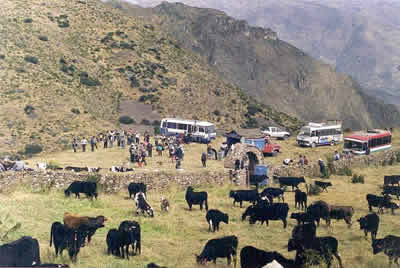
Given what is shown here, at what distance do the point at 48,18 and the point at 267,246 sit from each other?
262ft

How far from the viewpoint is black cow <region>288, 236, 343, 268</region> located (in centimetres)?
1574

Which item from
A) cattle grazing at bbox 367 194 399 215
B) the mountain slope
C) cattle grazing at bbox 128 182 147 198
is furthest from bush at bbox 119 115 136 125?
the mountain slope

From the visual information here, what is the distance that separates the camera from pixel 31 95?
59.2 metres

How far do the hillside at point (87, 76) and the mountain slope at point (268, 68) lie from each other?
58.9 m

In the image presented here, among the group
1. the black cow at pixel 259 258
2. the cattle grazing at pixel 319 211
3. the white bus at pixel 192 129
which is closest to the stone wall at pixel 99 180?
the cattle grazing at pixel 319 211

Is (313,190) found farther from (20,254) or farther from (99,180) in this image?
(20,254)

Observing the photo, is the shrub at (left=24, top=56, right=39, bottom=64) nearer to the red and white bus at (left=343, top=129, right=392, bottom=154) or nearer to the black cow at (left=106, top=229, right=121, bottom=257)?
the red and white bus at (left=343, top=129, right=392, bottom=154)

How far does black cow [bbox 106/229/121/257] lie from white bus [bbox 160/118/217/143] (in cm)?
3190

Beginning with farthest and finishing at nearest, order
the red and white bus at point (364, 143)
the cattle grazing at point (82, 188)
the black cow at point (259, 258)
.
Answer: the red and white bus at point (364, 143), the cattle grazing at point (82, 188), the black cow at point (259, 258)

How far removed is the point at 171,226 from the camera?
2169 cm

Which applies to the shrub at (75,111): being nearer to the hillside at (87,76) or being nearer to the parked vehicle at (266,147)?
the hillside at (87,76)

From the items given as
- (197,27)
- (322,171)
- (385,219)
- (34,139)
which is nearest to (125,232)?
(385,219)

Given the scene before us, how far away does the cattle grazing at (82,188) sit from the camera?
26.2 m

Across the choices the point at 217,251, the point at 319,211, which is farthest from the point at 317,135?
the point at 217,251
